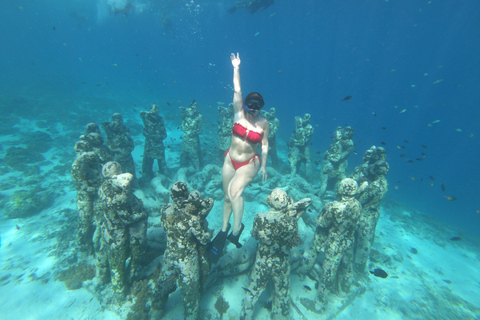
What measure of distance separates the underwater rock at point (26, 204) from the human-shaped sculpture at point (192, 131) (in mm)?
6297

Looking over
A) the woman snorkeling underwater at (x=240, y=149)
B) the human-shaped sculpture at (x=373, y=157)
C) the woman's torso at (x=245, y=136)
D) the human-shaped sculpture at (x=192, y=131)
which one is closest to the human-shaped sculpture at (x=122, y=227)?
the woman snorkeling underwater at (x=240, y=149)

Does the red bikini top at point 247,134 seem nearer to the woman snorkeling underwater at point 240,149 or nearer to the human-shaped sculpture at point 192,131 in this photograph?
the woman snorkeling underwater at point 240,149

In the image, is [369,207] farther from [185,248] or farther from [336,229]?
[185,248]

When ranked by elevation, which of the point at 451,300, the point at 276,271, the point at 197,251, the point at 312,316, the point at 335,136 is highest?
the point at 335,136

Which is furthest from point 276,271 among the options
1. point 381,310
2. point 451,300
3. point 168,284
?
point 451,300

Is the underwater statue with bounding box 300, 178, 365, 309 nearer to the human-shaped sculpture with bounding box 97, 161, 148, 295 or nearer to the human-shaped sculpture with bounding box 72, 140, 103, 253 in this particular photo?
the human-shaped sculpture with bounding box 97, 161, 148, 295

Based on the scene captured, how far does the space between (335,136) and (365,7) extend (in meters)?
49.9

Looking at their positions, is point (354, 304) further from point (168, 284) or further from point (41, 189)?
point (41, 189)

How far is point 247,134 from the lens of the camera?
4.54 meters

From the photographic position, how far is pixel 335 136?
10102 millimetres

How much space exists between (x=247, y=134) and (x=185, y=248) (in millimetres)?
2666

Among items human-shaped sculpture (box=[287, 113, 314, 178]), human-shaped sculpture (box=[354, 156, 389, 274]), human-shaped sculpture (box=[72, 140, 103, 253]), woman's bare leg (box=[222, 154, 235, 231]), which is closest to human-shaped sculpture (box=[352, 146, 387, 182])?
human-shaped sculpture (box=[354, 156, 389, 274])

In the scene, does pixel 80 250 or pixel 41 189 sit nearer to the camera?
pixel 80 250

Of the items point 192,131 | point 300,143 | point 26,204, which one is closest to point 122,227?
point 192,131
